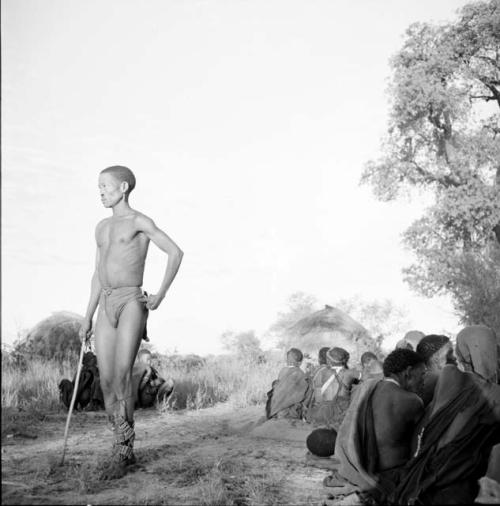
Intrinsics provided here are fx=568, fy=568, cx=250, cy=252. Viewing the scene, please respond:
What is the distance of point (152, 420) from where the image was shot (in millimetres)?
7805

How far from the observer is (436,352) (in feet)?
14.9

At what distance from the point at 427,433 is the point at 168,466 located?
6.80 feet

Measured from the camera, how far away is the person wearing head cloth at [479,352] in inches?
146

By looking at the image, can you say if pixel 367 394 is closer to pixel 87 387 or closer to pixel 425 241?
pixel 87 387

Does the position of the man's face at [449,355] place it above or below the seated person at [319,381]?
above

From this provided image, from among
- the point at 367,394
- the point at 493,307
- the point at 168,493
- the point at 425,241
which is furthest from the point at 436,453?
the point at 425,241

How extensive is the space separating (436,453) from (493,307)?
13.1 m

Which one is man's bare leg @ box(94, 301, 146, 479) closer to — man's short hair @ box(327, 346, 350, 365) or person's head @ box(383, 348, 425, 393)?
person's head @ box(383, 348, 425, 393)

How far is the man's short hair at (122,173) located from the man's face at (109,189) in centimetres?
3

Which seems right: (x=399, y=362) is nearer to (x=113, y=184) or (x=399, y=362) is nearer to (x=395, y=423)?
(x=395, y=423)

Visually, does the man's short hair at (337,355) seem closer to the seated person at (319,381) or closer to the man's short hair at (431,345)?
the seated person at (319,381)

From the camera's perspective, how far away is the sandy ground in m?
3.49

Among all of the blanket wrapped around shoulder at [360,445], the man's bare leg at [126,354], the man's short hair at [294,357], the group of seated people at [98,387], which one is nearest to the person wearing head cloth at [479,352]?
the blanket wrapped around shoulder at [360,445]

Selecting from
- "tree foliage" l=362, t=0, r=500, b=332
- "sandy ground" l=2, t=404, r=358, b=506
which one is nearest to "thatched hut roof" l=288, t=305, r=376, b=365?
A: "tree foliage" l=362, t=0, r=500, b=332
